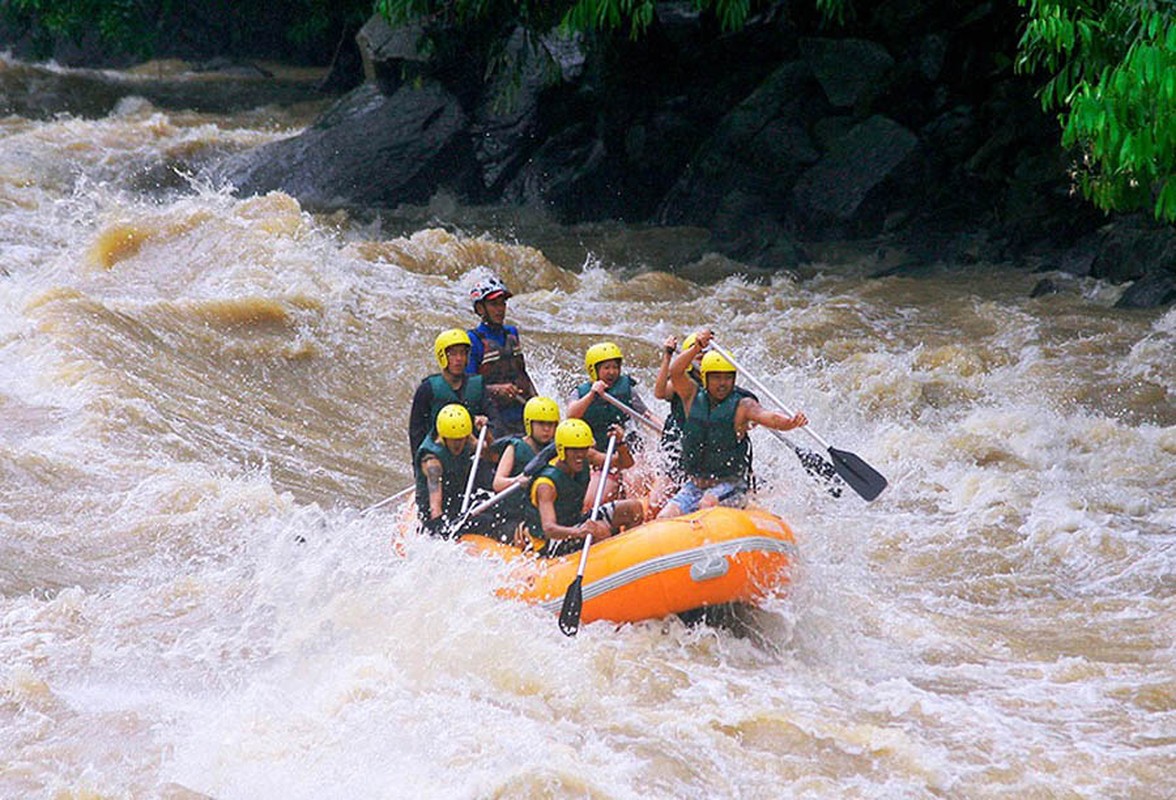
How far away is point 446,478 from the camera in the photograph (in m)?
7.27

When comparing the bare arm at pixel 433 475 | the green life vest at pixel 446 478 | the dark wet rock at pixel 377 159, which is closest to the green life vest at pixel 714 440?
the green life vest at pixel 446 478

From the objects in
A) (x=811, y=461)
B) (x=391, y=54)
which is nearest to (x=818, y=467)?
(x=811, y=461)

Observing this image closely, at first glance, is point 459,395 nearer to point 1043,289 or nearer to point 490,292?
point 490,292

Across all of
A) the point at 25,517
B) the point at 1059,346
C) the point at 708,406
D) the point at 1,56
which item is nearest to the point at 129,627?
the point at 25,517

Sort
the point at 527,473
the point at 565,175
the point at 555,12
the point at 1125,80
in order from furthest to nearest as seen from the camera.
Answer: the point at 565,175 → the point at 555,12 → the point at 527,473 → the point at 1125,80

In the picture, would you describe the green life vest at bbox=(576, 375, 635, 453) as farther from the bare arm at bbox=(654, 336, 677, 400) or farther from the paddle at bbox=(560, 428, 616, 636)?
the paddle at bbox=(560, 428, 616, 636)

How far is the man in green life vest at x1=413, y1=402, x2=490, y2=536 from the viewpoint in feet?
23.6

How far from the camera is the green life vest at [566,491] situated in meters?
6.73

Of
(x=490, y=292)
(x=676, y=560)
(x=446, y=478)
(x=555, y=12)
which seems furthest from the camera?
(x=555, y=12)

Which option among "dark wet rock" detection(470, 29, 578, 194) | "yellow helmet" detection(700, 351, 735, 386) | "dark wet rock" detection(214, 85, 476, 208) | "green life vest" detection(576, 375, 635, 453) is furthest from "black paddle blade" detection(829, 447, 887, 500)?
"dark wet rock" detection(214, 85, 476, 208)

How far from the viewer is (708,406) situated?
713cm

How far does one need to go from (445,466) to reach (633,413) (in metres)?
1.00

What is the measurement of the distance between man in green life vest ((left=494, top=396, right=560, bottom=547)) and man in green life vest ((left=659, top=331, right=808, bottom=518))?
2.19 ft

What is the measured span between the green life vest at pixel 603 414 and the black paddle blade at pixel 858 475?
3.67ft
